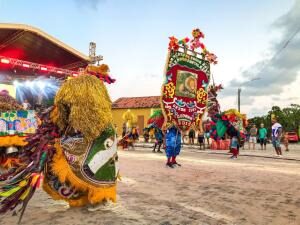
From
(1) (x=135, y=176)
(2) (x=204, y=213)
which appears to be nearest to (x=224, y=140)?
(1) (x=135, y=176)

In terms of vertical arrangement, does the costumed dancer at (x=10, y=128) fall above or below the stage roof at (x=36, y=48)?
below

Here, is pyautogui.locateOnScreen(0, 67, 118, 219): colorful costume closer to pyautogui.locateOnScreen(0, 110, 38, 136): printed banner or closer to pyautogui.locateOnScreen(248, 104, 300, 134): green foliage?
pyautogui.locateOnScreen(0, 110, 38, 136): printed banner

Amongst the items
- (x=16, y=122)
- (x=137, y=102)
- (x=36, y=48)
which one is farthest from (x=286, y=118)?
(x=16, y=122)

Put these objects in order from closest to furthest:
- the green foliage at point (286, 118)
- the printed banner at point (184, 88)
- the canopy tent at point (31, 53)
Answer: the printed banner at point (184, 88) < the canopy tent at point (31, 53) < the green foliage at point (286, 118)

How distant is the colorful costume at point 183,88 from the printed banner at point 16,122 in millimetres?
3558

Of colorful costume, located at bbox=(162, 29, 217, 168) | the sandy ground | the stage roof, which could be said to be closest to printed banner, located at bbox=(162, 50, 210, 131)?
colorful costume, located at bbox=(162, 29, 217, 168)

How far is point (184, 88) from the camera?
8.95 meters

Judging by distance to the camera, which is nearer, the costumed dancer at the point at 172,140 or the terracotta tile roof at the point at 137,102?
the costumed dancer at the point at 172,140

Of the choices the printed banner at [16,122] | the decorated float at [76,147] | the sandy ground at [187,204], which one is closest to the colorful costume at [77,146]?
the decorated float at [76,147]

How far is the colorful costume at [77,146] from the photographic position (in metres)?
3.83

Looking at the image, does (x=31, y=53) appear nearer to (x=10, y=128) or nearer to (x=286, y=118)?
(x=10, y=128)

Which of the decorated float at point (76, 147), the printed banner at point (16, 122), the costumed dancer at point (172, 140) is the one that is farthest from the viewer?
the costumed dancer at point (172, 140)

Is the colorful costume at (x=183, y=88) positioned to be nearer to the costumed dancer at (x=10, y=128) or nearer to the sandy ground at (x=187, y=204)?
the sandy ground at (x=187, y=204)

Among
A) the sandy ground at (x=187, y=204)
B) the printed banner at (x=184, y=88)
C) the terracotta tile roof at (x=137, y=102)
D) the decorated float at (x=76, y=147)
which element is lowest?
the sandy ground at (x=187, y=204)
